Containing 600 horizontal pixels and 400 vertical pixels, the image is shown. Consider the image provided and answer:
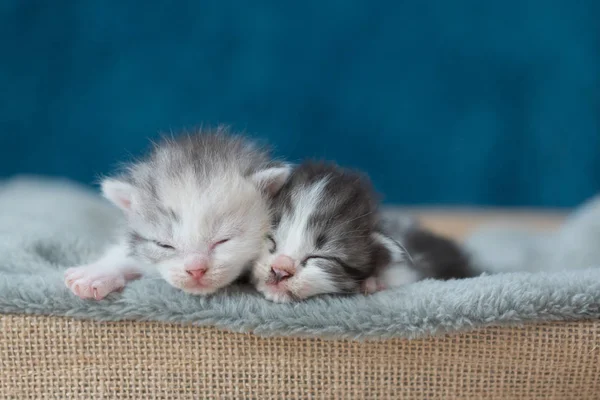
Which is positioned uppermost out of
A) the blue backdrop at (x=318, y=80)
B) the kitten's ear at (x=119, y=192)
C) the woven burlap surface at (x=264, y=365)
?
the blue backdrop at (x=318, y=80)

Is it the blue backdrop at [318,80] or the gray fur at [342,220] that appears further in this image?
the blue backdrop at [318,80]

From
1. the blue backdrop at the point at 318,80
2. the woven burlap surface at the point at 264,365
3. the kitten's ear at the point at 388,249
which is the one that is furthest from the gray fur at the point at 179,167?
the blue backdrop at the point at 318,80

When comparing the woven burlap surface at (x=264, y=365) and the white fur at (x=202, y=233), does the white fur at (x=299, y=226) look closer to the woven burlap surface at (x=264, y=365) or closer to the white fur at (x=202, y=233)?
the white fur at (x=202, y=233)

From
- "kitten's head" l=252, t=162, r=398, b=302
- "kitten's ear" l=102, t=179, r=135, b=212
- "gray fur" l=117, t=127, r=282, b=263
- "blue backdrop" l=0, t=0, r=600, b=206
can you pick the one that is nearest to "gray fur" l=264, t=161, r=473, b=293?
"kitten's head" l=252, t=162, r=398, b=302

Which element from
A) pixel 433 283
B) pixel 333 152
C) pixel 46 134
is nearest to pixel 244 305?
pixel 433 283

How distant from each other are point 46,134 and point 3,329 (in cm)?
245

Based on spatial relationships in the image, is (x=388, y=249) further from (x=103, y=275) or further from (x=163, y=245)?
(x=103, y=275)

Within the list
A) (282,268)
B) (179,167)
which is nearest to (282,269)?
(282,268)

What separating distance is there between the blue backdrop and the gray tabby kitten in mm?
2027

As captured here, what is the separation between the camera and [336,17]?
142 inches

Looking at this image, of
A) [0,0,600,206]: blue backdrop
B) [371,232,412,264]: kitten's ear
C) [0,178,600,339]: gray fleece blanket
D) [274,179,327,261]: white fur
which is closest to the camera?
[0,178,600,339]: gray fleece blanket

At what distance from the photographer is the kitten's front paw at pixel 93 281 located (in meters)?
1.42

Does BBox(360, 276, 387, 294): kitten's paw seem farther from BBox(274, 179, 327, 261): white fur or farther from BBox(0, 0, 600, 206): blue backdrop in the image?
BBox(0, 0, 600, 206): blue backdrop

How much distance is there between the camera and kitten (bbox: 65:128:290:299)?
1.44 metres
